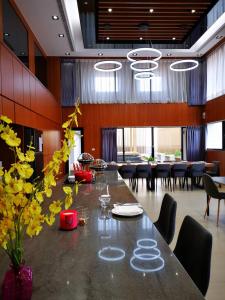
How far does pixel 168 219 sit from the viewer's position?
239cm

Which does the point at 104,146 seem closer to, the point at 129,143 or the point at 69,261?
the point at 129,143

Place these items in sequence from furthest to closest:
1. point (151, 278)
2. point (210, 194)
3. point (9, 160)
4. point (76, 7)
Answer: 1. point (76, 7)
2. point (9, 160)
3. point (210, 194)
4. point (151, 278)

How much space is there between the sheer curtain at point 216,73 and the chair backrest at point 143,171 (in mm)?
3752

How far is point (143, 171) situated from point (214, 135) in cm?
388

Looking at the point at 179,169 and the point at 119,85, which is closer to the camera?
the point at 179,169

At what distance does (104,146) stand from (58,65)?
3.51 metres

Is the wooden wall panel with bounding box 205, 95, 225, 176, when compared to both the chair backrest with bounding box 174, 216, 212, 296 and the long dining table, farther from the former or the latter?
the long dining table

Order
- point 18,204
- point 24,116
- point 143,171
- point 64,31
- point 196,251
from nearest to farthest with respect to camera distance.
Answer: point 18,204 → point 196,251 → point 24,116 → point 64,31 → point 143,171

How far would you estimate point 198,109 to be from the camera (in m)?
10.5

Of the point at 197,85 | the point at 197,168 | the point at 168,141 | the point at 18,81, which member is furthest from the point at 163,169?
the point at 18,81

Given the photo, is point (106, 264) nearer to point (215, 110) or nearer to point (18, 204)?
point (18, 204)

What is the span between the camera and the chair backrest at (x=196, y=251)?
59.2 inches

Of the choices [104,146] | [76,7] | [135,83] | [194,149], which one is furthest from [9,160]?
[194,149]

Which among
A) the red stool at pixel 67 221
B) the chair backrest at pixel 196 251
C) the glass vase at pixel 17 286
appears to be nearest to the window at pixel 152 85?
the chair backrest at pixel 196 251
